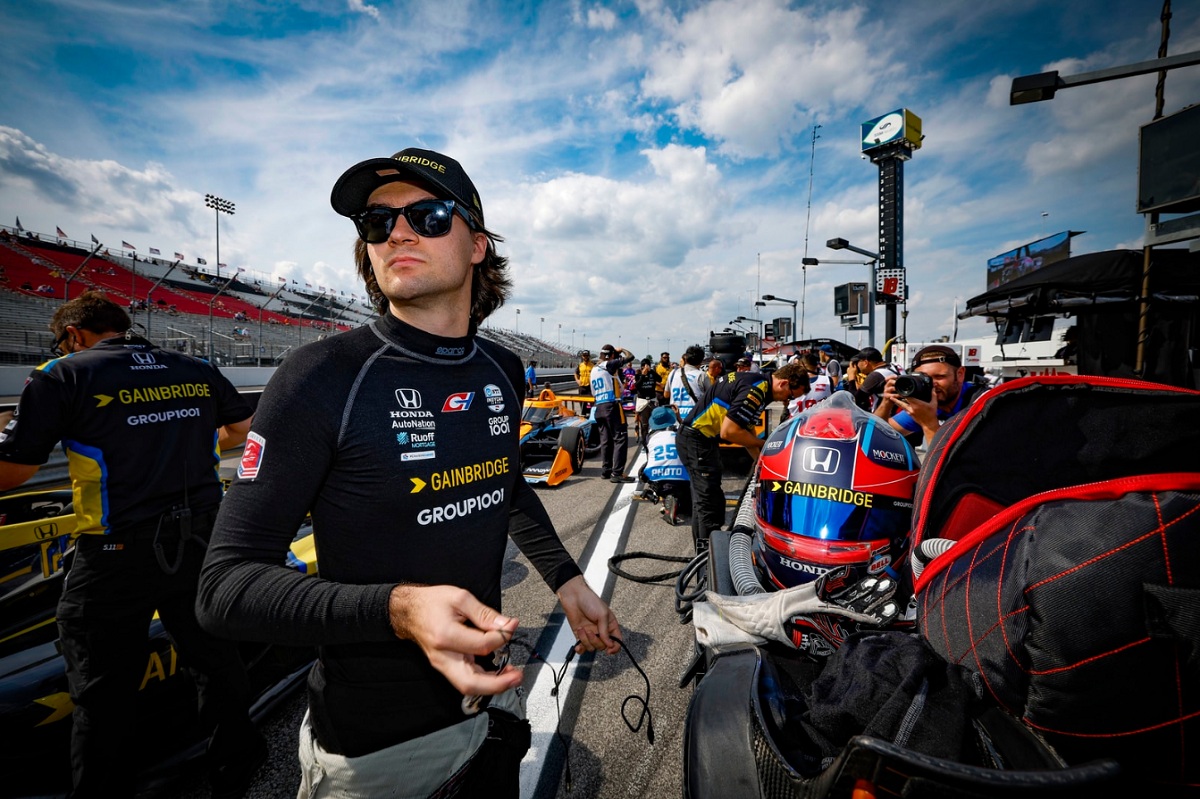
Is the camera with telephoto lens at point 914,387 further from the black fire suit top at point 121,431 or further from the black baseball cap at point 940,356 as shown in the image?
the black fire suit top at point 121,431

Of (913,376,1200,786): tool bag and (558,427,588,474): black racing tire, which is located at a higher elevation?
(913,376,1200,786): tool bag

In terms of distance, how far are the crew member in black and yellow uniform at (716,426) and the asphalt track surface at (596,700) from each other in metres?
0.52


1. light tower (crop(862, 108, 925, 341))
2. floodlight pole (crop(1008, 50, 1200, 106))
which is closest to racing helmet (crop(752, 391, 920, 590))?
floodlight pole (crop(1008, 50, 1200, 106))

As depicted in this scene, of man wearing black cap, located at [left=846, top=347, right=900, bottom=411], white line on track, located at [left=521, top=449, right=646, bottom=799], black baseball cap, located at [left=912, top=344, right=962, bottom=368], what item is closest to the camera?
white line on track, located at [left=521, top=449, right=646, bottom=799]

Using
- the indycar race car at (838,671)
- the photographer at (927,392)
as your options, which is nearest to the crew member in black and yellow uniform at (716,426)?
the photographer at (927,392)

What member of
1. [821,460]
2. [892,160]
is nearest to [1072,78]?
[821,460]

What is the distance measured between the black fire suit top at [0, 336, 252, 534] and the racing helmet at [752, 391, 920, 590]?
2718 mm

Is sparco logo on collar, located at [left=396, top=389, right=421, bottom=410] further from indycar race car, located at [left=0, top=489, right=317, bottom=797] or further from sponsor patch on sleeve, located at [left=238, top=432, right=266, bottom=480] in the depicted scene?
indycar race car, located at [left=0, top=489, right=317, bottom=797]

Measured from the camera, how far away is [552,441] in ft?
29.2

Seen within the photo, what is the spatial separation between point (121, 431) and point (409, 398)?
5.99 ft

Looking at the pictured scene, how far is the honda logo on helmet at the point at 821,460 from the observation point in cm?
211

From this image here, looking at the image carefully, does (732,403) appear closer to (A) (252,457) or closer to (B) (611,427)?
(B) (611,427)

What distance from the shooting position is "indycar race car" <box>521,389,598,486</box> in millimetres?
7750

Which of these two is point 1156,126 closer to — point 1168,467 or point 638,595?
point 1168,467
